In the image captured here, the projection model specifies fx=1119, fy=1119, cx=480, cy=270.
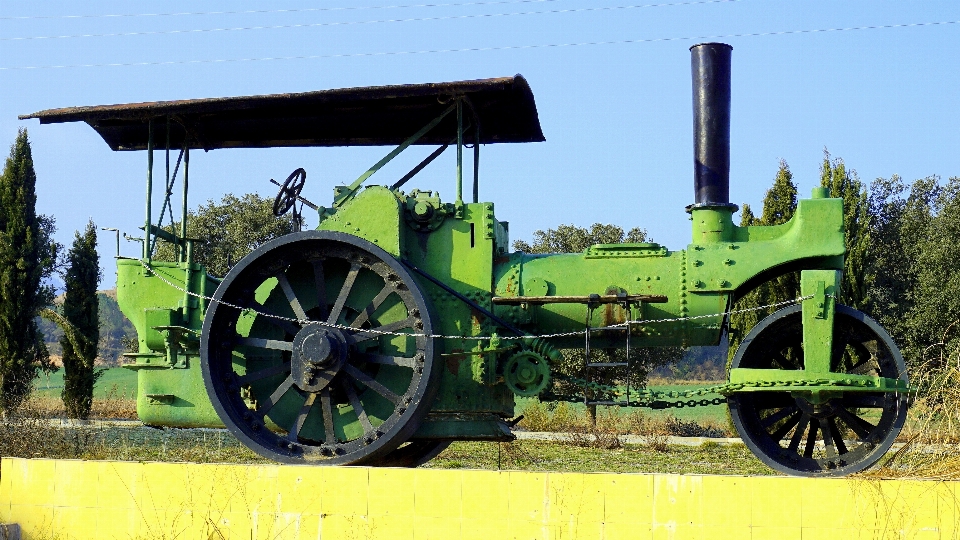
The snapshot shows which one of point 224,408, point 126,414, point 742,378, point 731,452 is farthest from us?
point 126,414

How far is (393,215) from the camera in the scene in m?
10.5

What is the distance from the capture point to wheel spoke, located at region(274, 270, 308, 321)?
10.3 meters

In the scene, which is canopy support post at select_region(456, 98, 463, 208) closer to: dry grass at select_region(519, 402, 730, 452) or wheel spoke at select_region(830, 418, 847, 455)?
wheel spoke at select_region(830, 418, 847, 455)

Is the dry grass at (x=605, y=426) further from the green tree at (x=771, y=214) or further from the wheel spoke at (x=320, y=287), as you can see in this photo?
the wheel spoke at (x=320, y=287)

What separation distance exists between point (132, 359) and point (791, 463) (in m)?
6.39

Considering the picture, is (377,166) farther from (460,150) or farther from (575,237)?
(575,237)

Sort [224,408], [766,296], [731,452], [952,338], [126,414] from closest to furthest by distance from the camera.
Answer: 1. [224,408]
2. [731,452]
3. [766,296]
4. [952,338]
5. [126,414]

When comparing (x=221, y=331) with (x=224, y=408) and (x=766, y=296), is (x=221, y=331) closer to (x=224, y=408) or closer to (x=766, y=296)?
(x=224, y=408)

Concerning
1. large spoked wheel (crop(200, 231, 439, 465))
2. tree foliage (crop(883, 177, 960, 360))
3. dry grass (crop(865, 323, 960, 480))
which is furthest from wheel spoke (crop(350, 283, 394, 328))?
tree foliage (crop(883, 177, 960, 360))

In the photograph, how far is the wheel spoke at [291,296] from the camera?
10.3 m

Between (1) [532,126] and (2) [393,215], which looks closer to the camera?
(2) [393,215]

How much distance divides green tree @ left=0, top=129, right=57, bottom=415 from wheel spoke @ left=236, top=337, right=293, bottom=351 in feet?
62.4

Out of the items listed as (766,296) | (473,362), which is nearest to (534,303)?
(473,362)

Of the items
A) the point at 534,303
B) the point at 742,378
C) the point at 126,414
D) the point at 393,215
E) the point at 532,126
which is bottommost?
the point at 126,414
